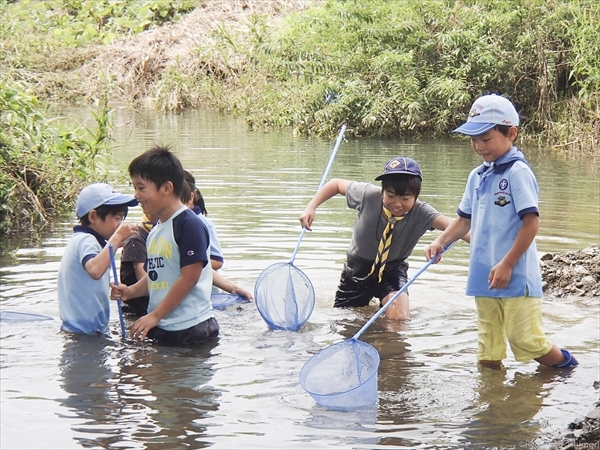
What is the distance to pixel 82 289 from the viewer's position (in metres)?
5.52

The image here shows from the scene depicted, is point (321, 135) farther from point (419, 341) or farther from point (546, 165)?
point (419, 341)

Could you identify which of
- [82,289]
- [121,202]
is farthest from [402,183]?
[82,289]

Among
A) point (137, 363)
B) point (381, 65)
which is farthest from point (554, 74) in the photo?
point (137, 363)

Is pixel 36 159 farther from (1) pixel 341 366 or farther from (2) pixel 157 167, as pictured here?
(1) pixel 341 366

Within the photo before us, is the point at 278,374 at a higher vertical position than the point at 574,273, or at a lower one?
lower

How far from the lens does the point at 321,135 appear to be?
664 inches

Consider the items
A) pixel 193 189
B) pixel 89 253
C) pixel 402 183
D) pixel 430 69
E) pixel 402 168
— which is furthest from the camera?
pixel 430 69

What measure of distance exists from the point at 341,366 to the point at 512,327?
901mm

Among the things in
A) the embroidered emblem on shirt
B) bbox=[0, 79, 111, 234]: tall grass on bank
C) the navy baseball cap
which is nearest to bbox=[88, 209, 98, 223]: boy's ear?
the navy baseball cap

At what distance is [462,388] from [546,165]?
9100mm

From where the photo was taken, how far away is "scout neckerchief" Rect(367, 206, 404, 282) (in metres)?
6.14

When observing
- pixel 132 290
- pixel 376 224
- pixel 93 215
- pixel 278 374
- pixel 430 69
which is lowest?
pixel 278 374

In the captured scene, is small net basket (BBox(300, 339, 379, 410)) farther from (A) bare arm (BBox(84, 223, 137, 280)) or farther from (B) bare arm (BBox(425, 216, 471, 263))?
(A) bare arm (BBox(84, 223, 137, 280))

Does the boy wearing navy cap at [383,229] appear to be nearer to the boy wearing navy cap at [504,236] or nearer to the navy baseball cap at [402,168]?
the navy baseball cap at [402,168]
